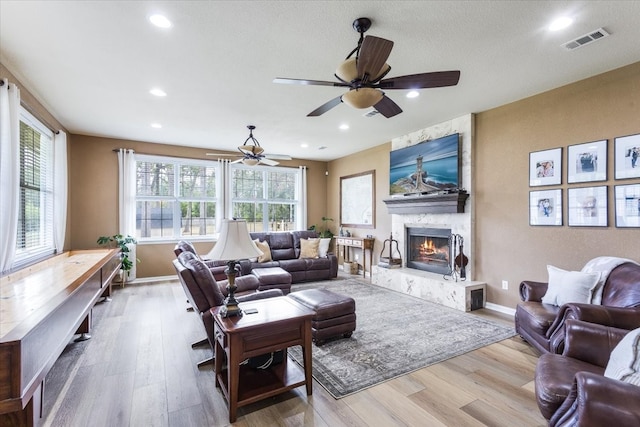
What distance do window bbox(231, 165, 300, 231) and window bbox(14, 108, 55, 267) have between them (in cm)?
333

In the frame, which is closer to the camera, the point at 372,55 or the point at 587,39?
the point at 372,55

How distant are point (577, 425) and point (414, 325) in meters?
2.38

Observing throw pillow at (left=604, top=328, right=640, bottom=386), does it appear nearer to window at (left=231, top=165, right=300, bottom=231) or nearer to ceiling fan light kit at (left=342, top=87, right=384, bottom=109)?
ceiling fan light kit at (left=342, top=87, right=384, bottom=109)

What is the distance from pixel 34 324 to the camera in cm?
167

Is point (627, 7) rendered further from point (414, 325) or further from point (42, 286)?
point (42, 286)

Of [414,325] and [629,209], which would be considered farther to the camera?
[414,325]

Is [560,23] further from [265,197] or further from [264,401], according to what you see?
[265,197]

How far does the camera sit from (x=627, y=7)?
2184 mm

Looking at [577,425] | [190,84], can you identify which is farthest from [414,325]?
[190,84]

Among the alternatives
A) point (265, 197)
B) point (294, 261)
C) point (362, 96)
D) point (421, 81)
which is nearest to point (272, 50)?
point (362, 96)

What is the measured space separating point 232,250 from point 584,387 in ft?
6.88

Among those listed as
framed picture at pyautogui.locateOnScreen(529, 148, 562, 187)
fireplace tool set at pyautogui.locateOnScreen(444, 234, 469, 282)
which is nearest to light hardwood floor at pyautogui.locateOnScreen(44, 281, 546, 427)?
fireplace tool set at pyautogui.locateOnScreen(444, 234, 469, 282)

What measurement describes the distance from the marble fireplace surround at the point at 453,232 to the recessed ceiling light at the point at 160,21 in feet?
13.5

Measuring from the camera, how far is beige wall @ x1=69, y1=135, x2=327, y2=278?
568cm
